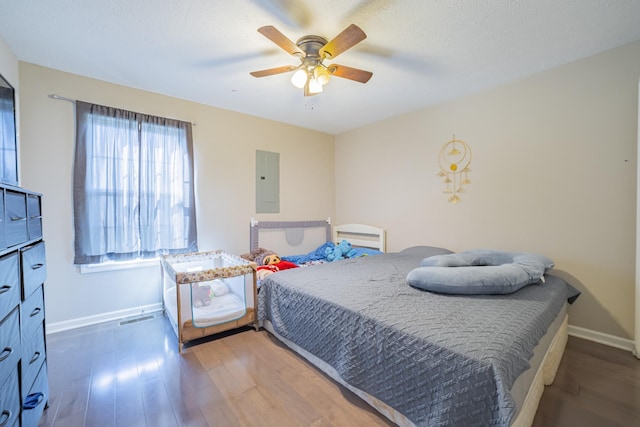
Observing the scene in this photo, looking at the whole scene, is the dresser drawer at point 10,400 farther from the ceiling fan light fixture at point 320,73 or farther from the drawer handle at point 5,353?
the ceiling fan light fixture at point 320,73

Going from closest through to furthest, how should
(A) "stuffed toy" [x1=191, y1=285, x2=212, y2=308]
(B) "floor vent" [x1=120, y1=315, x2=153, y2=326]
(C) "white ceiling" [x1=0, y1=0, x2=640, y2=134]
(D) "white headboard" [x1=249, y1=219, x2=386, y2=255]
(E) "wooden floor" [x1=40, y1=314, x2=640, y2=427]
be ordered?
(E) "wooden floor" [x1=40, y1=314, x2=640, y2=427]
(C) "white ceiling" [x1=0, y1=0, x2=640, y2=134]
(A) "stuffed toy" [x1=191, y1=285, x2=212, y2=308]
(B) "floor vent" [x1=120, y1=315, x2=153, y2=326]
(D) "white headboard" [x1=249, y1=219, x2=386, y2=255]

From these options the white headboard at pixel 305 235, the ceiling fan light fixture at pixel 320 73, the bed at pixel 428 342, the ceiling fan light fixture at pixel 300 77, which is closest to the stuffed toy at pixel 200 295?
the bed at pixel 428 342

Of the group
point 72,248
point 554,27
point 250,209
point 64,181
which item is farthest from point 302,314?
point 554,27

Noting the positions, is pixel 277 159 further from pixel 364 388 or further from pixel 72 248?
pixel 364 388

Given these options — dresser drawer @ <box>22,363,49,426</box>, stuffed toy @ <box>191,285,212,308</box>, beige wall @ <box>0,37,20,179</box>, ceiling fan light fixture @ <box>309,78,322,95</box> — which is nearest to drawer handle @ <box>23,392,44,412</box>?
dresser drawer @ <box>22,363,49,426</box>

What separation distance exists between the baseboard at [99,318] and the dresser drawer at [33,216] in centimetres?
165

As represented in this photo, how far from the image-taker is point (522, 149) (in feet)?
8.59

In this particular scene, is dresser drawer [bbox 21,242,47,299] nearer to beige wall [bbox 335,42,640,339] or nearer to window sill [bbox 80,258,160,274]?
window sill [bbox 80,258,160,274]

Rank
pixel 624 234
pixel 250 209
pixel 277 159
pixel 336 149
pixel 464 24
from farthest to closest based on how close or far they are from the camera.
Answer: pixel 336 149 → pixel 277 159 → pixel 250 209 → pixel 624 234 → pixel 464 24

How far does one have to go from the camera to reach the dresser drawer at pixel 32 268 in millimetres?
1181

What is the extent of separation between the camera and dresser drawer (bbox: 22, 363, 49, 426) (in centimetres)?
116

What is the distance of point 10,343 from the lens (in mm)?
1040

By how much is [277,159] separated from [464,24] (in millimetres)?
2653

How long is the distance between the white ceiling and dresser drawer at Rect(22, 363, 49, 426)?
7.06ft
